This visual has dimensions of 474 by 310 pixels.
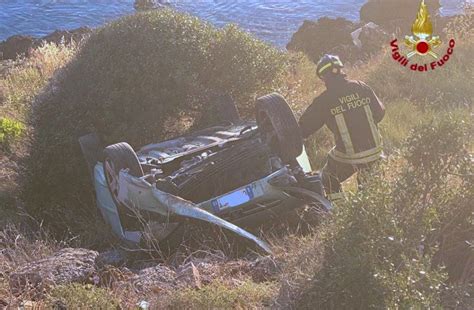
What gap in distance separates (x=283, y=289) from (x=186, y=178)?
2.67 metres

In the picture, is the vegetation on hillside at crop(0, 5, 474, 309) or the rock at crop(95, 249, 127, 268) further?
the rock at crop(95, 249, 127, 268)

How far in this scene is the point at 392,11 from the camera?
22469 mm

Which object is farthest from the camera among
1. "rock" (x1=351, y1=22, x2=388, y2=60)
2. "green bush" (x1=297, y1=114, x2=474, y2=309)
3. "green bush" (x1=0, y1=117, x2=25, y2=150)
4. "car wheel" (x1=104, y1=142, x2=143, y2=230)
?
"rock" (x1=351, y1=22, x2=388, y2=60)

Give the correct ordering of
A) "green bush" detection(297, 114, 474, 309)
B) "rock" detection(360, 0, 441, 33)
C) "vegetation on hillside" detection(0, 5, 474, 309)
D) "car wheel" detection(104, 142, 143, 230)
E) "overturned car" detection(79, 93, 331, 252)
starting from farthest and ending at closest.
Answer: "rock" detection(360, 0, 441, 33) < "car wheel" detection(104, 142, 143, 230) < "overturned car" detection(79, 93, 331, 252) < "vegetation on hillside" detection(0, 5, 474, 309) < "green bush" detection(297, 114, 474, 309)

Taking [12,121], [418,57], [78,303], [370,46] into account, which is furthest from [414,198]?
[370,46]

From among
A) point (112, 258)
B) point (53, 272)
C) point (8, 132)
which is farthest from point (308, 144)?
point (53, 272)

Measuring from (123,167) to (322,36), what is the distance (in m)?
15.2

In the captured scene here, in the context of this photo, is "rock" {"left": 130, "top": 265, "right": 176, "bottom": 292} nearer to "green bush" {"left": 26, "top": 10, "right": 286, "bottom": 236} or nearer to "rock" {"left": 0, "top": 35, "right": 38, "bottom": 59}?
"green bush" {"left": 26, "top": 10, "right": 286, "bottom": 236}

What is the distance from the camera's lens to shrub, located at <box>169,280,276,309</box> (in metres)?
4.41

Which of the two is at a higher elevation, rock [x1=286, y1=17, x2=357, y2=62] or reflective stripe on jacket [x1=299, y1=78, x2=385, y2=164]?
reflective stripe on jacket [x1=299, y1=78, x2=385, y2=164]

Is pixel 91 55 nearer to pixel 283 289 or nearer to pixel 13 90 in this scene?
pixel 13 90

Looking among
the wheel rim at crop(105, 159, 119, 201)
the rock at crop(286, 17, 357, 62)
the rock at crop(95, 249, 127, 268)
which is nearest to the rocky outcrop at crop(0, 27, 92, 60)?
the rock at crop(286, 17, 357, 62)

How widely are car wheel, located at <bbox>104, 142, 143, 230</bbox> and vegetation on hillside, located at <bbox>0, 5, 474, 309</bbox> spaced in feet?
2.28

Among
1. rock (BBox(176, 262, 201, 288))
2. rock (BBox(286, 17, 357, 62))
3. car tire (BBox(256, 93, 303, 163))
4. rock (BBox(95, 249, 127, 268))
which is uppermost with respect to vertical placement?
car tire (BBox(256, 93, 303, 163))
